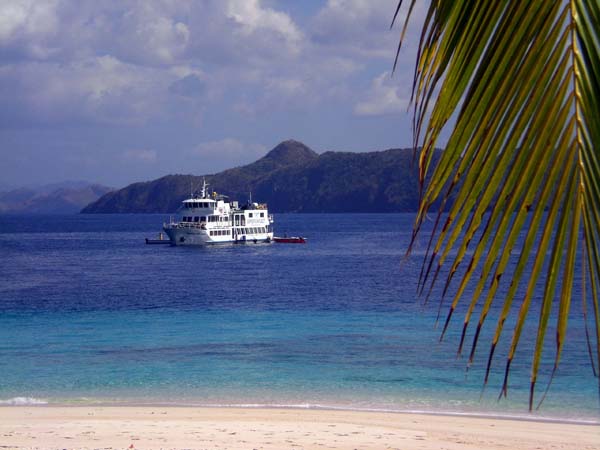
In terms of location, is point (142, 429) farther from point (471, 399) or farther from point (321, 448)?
point (471, 399)

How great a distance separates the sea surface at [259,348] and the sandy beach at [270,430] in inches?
41.1

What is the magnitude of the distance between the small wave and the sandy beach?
1.28 metres

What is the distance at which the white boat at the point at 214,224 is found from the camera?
280 feet

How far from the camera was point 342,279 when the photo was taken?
5188 cm

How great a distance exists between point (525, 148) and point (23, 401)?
1921 centimetres

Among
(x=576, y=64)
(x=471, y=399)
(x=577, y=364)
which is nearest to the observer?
(x=576, y=64)

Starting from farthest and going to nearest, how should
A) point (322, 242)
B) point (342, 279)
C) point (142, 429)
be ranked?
point (322, 242) < point (342, 279) < point (142, 429)

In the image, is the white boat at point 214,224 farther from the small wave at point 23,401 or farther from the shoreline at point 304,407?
the shoreline at point 304,407

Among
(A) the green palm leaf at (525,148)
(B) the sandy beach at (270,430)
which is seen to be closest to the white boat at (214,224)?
(B) the sandy beach at (270,430)

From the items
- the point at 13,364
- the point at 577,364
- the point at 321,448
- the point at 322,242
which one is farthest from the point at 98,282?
the point at 322,242

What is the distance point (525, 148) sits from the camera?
3.40 feet

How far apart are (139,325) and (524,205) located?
1281 inches

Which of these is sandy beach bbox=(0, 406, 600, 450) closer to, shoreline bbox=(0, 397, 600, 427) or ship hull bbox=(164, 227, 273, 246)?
shoreline bbox=(0, 397, 600, 427)

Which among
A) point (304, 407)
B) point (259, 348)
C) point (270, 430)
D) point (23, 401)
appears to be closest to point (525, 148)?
point (270, 430)
